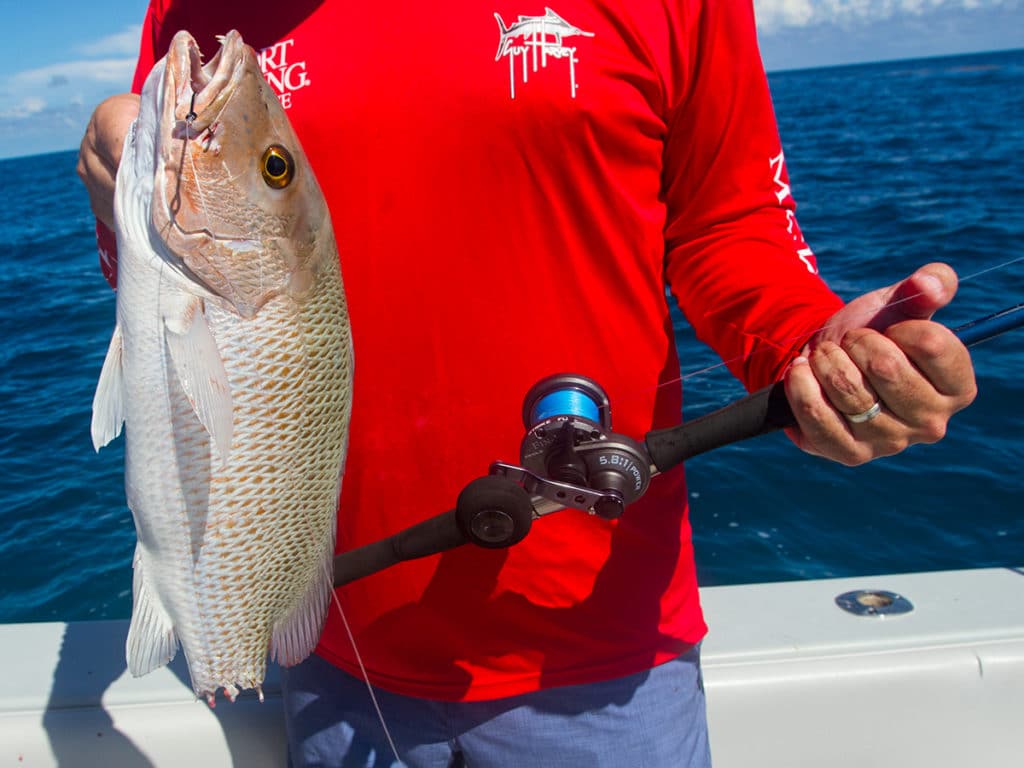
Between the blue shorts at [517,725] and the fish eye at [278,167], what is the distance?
3.09 ft

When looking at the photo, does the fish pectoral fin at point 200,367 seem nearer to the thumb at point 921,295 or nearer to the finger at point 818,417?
the finger at point 818,417

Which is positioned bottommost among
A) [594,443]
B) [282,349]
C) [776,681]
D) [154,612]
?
[776,681]

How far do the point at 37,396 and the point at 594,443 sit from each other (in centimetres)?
815

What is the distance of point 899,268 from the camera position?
988 cm

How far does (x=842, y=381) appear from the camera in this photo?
1137 mm

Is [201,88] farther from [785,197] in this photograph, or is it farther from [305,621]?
[785,197]

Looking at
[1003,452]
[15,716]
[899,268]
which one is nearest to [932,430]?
[15,716]

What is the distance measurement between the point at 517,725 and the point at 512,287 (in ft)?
2.67

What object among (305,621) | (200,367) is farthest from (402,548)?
(200,367)

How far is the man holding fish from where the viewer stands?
56.2 inches

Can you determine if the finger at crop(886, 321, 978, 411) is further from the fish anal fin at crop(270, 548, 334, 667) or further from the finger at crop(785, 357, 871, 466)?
the fish anal fin at crop(270, 548, 334, 667)

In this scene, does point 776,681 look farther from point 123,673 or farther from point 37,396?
point 37,396

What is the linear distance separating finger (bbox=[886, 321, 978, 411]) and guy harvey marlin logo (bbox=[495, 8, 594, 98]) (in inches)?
26.5

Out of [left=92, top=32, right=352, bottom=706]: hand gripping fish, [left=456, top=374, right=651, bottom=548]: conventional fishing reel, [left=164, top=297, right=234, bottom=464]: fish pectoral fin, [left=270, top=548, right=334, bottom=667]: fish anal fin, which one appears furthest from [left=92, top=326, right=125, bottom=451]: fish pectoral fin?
[left=456, top=374, right=651, bottom=548]: conventional fishing reel
